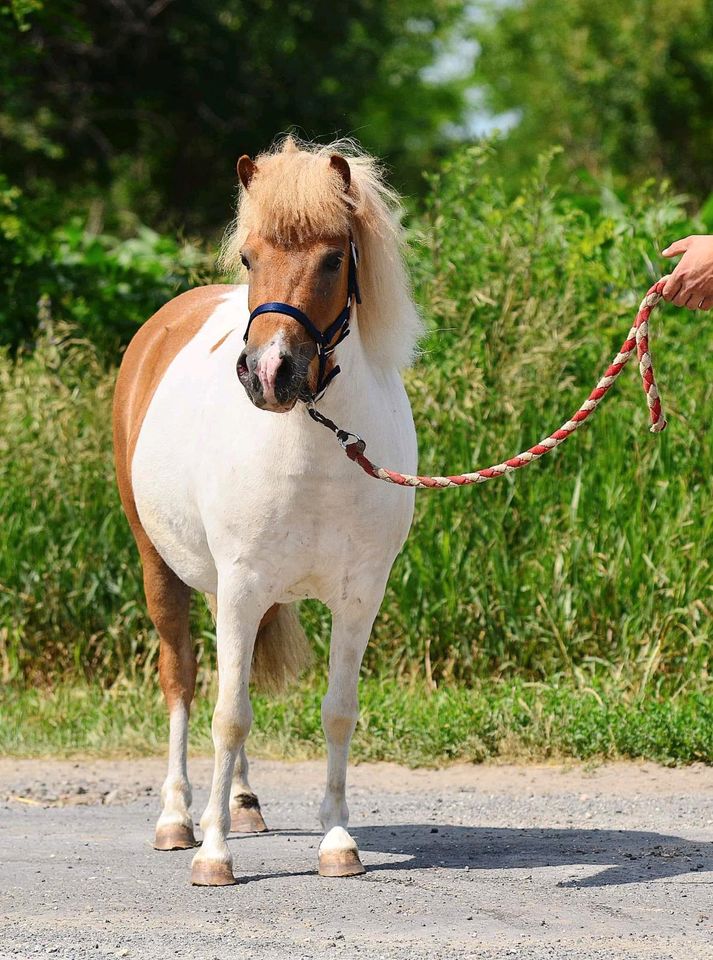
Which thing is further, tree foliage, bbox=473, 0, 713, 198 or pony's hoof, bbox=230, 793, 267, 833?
tree foliage, bbox=473, 0, 713, 198

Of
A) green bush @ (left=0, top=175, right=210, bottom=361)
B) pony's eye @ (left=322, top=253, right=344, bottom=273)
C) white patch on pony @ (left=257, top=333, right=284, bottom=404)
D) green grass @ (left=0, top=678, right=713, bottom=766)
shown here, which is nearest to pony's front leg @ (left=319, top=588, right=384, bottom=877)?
white patch on pony @ (left=257, top=333, right=284, bottom=404)

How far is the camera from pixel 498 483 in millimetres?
7289

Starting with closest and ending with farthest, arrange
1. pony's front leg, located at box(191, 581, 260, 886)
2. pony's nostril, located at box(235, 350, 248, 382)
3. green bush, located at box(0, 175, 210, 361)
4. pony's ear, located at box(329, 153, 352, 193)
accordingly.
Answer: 1. pony's nostril, located at box(235, 350, 248, 382)
2. pony's ear, located at box(329, 153, 352, 193)
3. pony's front leg, located at box(191, 581, 260, 886)
4. green bush, located at box(0, 175, 210, 361)

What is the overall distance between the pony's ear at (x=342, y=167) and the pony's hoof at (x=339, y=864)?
6.63ft

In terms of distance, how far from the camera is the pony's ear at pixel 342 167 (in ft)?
13.4

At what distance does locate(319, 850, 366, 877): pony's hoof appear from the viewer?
4426 millimetres

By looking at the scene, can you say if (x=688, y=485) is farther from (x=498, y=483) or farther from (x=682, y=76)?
(x=682, y=76)

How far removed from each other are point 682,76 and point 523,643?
2184 centimetres

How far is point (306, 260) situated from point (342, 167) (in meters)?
0.33

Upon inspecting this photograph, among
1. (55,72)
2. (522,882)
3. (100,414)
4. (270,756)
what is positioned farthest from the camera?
(55,72)

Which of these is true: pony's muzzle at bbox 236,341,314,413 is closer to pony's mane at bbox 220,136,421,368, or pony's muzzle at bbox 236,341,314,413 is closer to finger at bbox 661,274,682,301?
pony's mane at bbox 220,136,421,368

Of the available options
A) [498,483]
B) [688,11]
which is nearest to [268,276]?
[498,483]

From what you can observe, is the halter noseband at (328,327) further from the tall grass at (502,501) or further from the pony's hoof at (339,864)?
the tall grass at (502,501)

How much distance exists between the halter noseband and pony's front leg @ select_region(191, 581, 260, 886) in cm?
70
